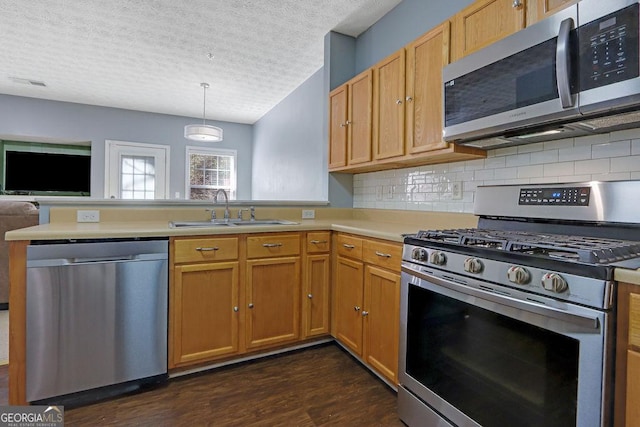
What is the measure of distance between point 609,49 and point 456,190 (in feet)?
3.52

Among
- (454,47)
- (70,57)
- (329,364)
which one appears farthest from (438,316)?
(70,57)

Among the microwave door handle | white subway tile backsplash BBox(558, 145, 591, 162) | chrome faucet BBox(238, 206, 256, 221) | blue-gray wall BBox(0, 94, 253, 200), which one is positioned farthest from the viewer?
blue-gray wall BBox(0, 94, 253, 200)

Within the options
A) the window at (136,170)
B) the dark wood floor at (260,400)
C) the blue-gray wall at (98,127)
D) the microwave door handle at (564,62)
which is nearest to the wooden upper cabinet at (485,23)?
the microwave door handle at (564,62)

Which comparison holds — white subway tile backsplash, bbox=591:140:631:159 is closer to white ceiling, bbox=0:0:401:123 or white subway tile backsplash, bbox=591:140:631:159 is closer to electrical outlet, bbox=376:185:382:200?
electrical outlet, bbox=376:185:382:200

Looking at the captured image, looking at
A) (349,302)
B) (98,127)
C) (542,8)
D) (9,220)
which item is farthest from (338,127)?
(98,127)

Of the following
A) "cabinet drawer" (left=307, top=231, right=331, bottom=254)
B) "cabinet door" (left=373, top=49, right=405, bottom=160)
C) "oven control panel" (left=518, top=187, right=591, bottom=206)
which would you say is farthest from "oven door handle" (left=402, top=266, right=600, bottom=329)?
"cabinet door" (left=373, top=49, right=405, bottom=160)

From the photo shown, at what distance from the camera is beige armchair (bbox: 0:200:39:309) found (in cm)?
274

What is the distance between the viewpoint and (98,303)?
1.65 meters

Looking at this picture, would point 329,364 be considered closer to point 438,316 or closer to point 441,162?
point 438,316

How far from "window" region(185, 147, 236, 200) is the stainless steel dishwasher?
4438mm

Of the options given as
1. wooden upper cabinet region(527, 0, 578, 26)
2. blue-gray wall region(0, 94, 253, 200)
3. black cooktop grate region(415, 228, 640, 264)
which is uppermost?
blue-gray wall region(0, 94, 253, 200)

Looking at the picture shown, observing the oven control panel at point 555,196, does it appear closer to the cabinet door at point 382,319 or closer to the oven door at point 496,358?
the oven door at point 496,358

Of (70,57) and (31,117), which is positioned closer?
(70,57)

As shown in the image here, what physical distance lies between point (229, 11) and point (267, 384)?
2.80 m
